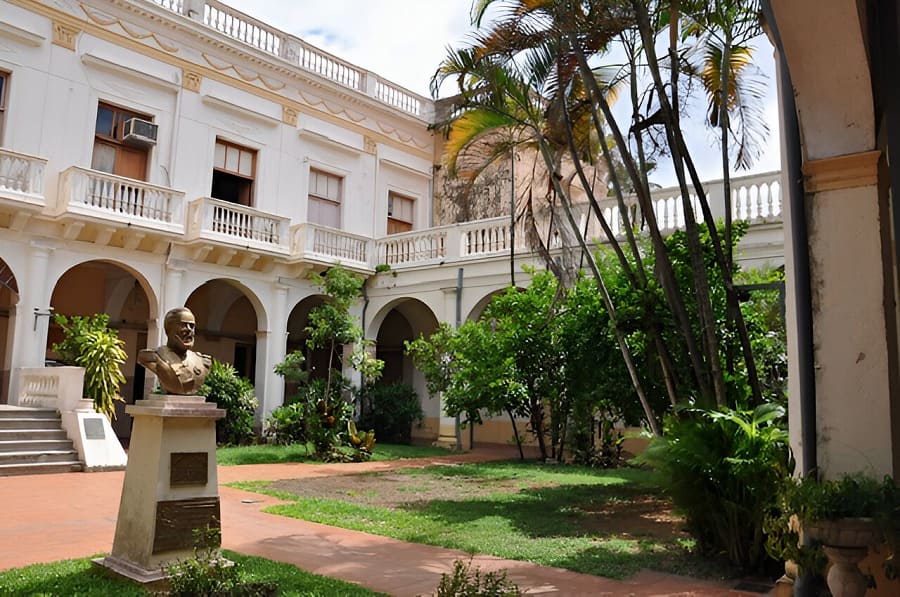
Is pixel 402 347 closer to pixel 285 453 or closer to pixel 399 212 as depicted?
pixel 399 212

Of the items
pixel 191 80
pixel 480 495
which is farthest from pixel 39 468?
pixel 191 80

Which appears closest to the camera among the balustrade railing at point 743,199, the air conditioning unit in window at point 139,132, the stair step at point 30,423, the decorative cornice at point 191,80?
the stair step at point 30,423

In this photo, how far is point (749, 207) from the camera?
12453 mm

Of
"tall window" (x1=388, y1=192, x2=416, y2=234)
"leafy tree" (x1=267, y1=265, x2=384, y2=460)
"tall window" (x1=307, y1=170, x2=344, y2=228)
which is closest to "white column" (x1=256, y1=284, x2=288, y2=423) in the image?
"leafy tree" (x1=267, y1=265, x2=384, y2=460)

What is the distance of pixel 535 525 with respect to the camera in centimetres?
723

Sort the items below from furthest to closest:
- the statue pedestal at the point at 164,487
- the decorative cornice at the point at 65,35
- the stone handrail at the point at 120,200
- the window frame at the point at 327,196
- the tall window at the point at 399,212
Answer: the tall window at the point at 399,212 → the window frame at the point at 327,196 → the decorative cornice at the point at 65,35 → the stone handrail at the point at 120,200 → the statue pedestal at the point at 164,487

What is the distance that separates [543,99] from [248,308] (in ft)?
43.3

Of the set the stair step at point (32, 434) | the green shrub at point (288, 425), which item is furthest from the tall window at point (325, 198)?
the stair step at point (32, 434)

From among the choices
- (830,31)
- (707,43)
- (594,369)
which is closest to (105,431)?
(594,369)

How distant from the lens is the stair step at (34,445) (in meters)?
10.7

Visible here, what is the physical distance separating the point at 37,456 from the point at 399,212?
1211 cm

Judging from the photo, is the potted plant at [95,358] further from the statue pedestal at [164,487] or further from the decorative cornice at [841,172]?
the decorative cornice at [841,172]

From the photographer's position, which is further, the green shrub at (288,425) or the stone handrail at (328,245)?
the stone handrail at (328,245)

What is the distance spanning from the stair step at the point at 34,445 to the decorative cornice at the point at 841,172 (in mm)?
11102
